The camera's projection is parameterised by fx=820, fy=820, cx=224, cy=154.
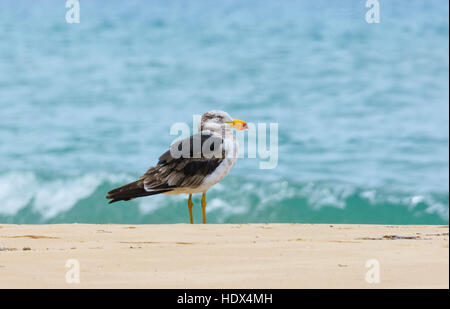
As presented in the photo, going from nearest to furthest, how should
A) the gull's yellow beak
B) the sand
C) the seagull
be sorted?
the sand < the seagull < the gull's yellow beak

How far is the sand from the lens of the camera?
5.98 meters

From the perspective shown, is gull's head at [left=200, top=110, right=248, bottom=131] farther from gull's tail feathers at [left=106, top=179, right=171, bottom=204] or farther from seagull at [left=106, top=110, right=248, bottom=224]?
gull's tail feathers at [left=106, top=179, right=171, bottom=204]

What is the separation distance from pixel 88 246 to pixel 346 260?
8.69 feet

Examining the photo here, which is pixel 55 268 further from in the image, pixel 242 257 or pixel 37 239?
pixel 37 239

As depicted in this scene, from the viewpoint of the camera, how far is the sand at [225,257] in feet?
19.6

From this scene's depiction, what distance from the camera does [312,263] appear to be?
661cm

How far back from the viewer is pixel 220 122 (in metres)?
11.6

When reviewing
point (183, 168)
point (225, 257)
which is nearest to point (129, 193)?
point (183, 168)

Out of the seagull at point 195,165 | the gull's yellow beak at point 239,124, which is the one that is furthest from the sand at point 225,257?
the gull's yellow beak at point 239,124

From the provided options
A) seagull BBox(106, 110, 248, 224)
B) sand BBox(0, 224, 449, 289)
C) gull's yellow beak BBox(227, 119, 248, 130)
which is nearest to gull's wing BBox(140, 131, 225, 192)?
seagull BBox(106, 110, 248, 224)

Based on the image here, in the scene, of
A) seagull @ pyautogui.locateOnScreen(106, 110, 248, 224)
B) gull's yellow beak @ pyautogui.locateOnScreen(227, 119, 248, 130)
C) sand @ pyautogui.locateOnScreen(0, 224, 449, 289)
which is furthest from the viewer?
gull's yellow beak @ pyautogui.locateOnScreen(227, 119, 248, 130)

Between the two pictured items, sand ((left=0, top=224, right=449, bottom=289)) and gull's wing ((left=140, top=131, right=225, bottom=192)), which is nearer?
sand ((left=0, top=224, right=449, bottom=289))

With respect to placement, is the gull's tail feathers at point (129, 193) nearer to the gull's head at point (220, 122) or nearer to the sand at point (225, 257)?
the gull's head at point (220, 122)
